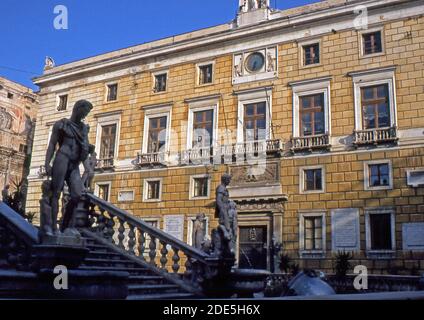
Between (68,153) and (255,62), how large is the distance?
17714 mm

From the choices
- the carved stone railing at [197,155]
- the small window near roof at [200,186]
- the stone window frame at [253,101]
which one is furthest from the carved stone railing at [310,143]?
the small window near roof at [200,186]

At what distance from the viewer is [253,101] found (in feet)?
74.5

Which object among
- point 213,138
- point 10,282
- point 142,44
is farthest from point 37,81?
point 10,282

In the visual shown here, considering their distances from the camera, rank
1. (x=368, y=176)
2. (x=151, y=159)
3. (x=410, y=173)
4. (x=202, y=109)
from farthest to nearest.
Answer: (x=151, y=159) → (x=202, y=109) → (x=368, y=176) → (x=410, y=173)

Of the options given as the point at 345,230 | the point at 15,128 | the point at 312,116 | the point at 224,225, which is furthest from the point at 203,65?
the point at 224,225

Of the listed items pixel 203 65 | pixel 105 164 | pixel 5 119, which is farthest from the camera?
pixel 105 164

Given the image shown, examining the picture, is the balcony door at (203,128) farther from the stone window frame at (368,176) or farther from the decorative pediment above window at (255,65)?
the stone window frame at (368,176)

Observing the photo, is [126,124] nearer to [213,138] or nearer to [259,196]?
[213,138]

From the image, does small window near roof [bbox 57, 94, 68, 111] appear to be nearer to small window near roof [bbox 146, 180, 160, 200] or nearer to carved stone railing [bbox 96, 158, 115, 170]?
carved stone railing [bbox 96, 158, 115, 170]

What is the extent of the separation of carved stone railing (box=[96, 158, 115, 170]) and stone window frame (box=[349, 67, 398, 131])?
13.4 meters

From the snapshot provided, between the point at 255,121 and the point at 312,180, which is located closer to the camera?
the point at 312,180

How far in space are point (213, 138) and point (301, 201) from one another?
5597 millimetres

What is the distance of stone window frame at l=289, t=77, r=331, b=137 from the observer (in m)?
20.8

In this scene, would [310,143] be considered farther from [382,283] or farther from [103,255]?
[103,255]
